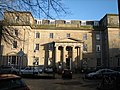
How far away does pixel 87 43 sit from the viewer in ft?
227

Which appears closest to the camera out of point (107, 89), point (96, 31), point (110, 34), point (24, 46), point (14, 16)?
point (14, 16)

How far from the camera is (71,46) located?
64.4 meters

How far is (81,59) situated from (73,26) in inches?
460

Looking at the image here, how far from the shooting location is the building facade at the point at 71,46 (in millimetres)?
63009

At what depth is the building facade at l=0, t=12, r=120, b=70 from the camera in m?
63.0

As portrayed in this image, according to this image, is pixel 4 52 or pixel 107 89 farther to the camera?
pixel 4 52

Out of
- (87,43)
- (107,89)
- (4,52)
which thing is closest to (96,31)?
(87,43)

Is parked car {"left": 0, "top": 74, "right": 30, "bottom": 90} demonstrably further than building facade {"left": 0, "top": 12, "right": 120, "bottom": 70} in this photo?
No

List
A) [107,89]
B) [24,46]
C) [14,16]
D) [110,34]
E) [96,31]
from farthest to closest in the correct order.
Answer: [96,31], [110,34], [24,46], [107,89], [14,16]

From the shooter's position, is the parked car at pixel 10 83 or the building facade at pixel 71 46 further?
the building facade at pixel 71 46

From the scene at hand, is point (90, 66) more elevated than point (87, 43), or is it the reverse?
point (87, 43)

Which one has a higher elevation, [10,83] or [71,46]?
[71,46]

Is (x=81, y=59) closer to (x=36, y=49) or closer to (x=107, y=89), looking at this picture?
(x=36, y=49)

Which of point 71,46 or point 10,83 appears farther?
point 71,46
